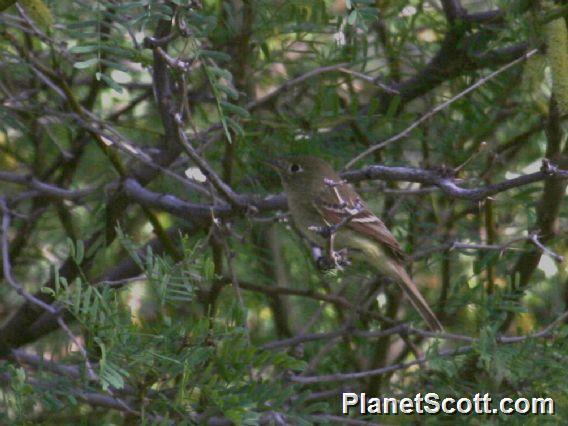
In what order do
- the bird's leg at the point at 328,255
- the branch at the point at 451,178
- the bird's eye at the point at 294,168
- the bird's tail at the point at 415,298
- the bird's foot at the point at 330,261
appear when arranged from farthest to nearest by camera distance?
the bird's eye at the point at 294,168 < the bird's tail at the point at 415,298 < the bird's foot at the point at 330,261 < the bird's leg at the point at 328,255 < the branch at the point at 451,178

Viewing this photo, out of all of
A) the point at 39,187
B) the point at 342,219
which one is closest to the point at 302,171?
the point at 342,219

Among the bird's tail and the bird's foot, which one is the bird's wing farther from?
the bird's foot

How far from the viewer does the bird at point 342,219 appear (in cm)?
356

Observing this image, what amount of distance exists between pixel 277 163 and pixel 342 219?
39cm

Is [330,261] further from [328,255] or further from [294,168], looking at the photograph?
[294,168]

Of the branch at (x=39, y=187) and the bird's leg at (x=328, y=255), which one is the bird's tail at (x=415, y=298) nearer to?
the bird's leg at (x=328, y=255)

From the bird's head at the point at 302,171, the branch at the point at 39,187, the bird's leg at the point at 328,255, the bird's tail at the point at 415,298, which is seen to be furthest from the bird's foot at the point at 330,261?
the branch at the point at 39,187

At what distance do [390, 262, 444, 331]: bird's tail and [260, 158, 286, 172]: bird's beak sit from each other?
55 centimetres

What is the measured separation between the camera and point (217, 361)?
2.30 m

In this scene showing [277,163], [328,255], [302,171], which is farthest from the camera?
[302,171]

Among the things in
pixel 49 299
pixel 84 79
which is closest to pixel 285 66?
pixel 84 79

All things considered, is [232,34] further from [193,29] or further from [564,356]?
[564,356]

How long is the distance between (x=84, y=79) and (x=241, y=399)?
7.36 feet

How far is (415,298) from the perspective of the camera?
3.49 metres
